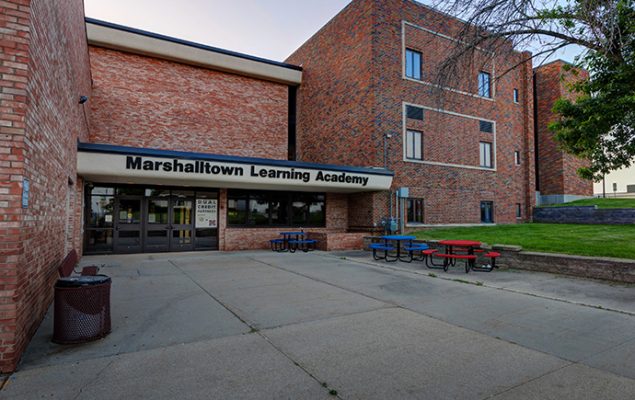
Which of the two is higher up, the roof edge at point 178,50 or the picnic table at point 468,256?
the roof edge at point 178,50

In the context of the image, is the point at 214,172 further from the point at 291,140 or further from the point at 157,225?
the point at 291,140

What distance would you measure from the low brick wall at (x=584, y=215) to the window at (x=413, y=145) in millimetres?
11118

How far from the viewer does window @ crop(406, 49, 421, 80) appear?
19.0 meters

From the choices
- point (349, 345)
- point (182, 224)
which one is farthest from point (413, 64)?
point (349, 345)

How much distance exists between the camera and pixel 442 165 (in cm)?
1964

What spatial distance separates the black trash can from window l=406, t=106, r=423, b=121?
54.9ft

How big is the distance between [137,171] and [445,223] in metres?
15.2

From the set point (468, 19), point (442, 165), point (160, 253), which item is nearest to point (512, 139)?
point (442, 165)

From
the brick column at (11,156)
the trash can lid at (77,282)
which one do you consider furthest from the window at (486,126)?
the brick column at (11,156)

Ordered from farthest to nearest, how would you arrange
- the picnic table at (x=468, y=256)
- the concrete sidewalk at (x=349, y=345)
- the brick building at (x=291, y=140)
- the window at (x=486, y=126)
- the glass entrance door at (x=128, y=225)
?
the window at (x=486, y=126) → the glass entrance door at (x=128, y=225) → the brick building at (x=291, y=140) → the picnic table at (x=468, y=256) → the concrete sidewalk at (x=349, y=345)

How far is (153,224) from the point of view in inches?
601

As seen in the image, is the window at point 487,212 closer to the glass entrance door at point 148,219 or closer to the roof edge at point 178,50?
the roof edge at point 178,50

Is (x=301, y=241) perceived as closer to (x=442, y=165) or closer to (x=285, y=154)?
(x=285, y=154)

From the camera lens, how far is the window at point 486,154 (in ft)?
71.2
